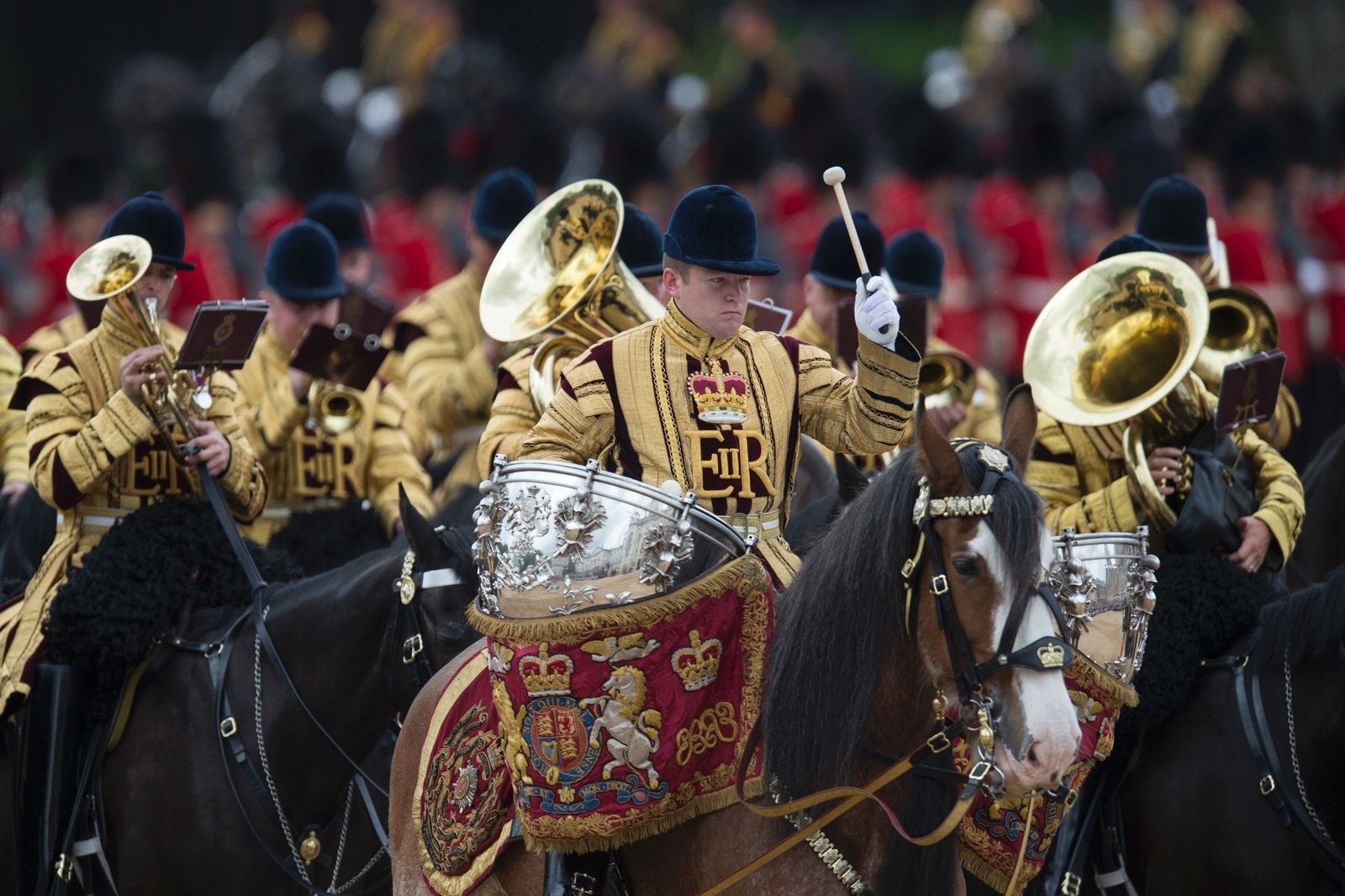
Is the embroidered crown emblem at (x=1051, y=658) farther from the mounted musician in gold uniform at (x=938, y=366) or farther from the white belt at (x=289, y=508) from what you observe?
the white belt at (x=289, y=508)

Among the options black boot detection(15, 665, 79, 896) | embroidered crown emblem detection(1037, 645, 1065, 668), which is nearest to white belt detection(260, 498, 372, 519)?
black boot detection(15, 665, 79, 896)

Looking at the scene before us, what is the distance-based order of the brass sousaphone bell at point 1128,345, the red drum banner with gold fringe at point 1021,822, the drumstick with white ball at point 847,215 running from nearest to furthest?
the drumstick with white ball at point 847,215
the red drum banner with gold fringe at point 1021,822
the brass sousaphone bell at point 1128,345

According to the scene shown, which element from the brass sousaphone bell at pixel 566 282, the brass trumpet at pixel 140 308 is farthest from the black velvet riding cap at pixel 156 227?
the brass sousaphone bell at pixel 566 282

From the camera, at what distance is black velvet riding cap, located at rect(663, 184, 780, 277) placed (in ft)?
17.5

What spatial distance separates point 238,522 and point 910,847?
136 inches

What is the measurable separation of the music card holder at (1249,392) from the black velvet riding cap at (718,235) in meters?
1.98

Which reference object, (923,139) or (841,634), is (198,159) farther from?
(841,634)

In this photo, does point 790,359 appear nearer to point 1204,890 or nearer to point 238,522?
point 1204,890

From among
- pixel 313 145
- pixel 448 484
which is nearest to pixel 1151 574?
pixel 448 484

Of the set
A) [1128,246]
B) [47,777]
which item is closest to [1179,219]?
[1128,246]

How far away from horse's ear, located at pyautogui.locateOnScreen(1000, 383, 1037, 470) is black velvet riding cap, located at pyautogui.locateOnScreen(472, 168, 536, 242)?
5731 millimetres

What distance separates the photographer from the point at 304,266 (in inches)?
327

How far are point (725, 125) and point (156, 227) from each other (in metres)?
14.1

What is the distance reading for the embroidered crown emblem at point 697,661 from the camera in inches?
193
